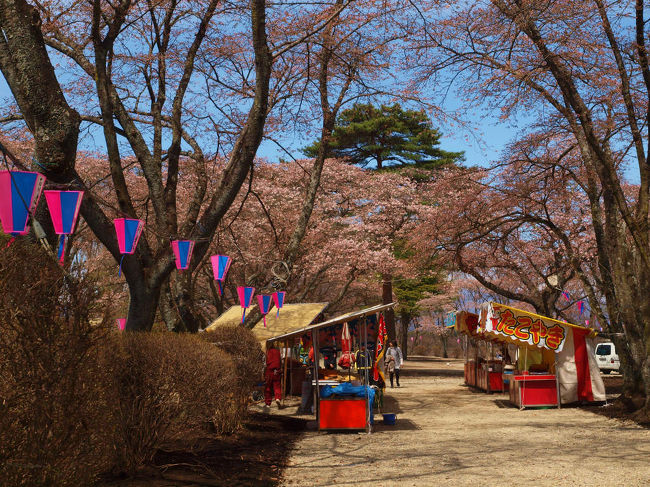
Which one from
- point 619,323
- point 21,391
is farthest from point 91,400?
point 619,323

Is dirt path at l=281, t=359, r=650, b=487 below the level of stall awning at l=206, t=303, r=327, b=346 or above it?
below

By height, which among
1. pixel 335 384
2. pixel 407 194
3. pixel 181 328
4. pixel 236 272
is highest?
pixel 407 194

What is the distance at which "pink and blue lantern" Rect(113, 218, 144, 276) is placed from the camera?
8164 millimetres

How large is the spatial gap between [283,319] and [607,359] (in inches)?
750

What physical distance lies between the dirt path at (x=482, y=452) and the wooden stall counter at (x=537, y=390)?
833 millimetres

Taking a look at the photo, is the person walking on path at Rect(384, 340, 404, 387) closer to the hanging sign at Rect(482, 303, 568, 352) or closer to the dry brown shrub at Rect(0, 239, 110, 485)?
the hanging sign at Rect(482, 303, 568, 352)

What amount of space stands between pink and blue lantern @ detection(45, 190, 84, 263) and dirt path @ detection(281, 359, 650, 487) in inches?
156

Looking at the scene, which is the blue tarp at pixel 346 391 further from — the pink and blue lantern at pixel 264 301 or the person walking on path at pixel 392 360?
the person walking on path at pixel 392 360

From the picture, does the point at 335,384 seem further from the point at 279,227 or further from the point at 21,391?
the point at 279,227

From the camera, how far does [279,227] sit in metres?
28.9

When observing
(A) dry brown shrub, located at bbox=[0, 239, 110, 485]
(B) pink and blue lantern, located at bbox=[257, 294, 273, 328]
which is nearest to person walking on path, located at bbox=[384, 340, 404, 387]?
(B) pink and blue lantern, located at bbox=[257, 294, 273, 328]

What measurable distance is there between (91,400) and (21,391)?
864 millimetres

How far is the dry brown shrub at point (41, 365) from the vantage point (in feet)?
12.8

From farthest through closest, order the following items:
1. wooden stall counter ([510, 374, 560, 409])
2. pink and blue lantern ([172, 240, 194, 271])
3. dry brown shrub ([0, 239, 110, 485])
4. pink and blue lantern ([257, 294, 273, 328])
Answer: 1. wooden stall counter ([510, 374, 560, 409])
2. pink and blue lantern ([257, 294, 273, 328])
3. pink and blue lantern ([172, 240, 194, 271])
4. dry brown shrub ([0, 239, 110, 485])
